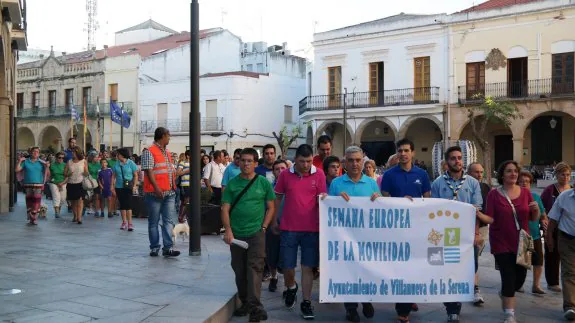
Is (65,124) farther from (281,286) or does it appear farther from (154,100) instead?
(281,286)

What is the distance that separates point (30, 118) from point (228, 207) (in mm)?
45526

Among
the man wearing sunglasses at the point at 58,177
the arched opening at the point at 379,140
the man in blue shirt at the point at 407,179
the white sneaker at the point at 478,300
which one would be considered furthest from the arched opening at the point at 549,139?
the man in blue shirt at the point at 407,179

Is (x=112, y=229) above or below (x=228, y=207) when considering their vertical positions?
below

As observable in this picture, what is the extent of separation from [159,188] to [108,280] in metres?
1.94

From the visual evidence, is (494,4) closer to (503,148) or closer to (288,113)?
(503,148)

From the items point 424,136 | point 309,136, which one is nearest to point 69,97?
point 309,136

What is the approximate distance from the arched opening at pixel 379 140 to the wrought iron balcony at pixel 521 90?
522 centimetres

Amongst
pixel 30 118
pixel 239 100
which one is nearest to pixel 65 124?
pixel 30 118

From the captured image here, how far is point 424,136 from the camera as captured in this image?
116 feet

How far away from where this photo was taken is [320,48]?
119ft

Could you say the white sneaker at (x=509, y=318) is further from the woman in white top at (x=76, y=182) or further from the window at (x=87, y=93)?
the window at (x=87, y=93)

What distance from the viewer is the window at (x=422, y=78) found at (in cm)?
3316

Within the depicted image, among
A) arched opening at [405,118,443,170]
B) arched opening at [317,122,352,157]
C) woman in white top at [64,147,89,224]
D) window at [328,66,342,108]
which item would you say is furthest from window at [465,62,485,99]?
woman in white top at [64,147,89,224]

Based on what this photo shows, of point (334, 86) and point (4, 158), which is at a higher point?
point (334, 86)
